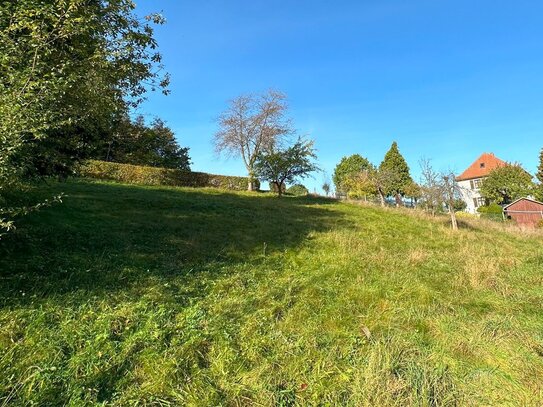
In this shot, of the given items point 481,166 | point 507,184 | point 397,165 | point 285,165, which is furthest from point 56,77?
point 481,166

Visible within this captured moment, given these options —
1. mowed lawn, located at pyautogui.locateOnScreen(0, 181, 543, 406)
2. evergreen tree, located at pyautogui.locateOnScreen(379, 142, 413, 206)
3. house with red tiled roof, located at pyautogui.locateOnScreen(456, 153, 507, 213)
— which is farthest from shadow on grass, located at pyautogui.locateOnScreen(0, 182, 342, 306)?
house with red tiled roof, located at pyautogui.locateOnScreen(456, 153, 507, 213)

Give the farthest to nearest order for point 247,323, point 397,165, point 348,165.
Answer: point 348,165 < point 397,165 < point 247,323

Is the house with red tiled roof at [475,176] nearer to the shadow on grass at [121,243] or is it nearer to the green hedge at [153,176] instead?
the green hedge at [153,176]

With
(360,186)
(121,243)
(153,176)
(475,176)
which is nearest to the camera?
(121,243)

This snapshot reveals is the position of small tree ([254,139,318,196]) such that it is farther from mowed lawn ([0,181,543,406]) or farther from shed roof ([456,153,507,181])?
shed roof ([456,153,507,181])

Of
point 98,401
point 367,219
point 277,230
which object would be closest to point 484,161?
point 367,219

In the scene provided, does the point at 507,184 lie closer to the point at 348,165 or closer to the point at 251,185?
the point at 348,165

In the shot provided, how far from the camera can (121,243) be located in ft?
24.0

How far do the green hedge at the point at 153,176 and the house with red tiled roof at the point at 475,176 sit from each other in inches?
1634

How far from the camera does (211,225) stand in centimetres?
1045

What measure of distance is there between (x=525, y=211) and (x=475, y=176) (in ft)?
81.2

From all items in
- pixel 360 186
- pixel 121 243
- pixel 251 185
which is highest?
pixel 360 186

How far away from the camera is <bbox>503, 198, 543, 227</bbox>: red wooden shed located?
32.9m

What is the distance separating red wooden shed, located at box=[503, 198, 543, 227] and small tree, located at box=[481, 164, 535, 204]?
7.58 meters
